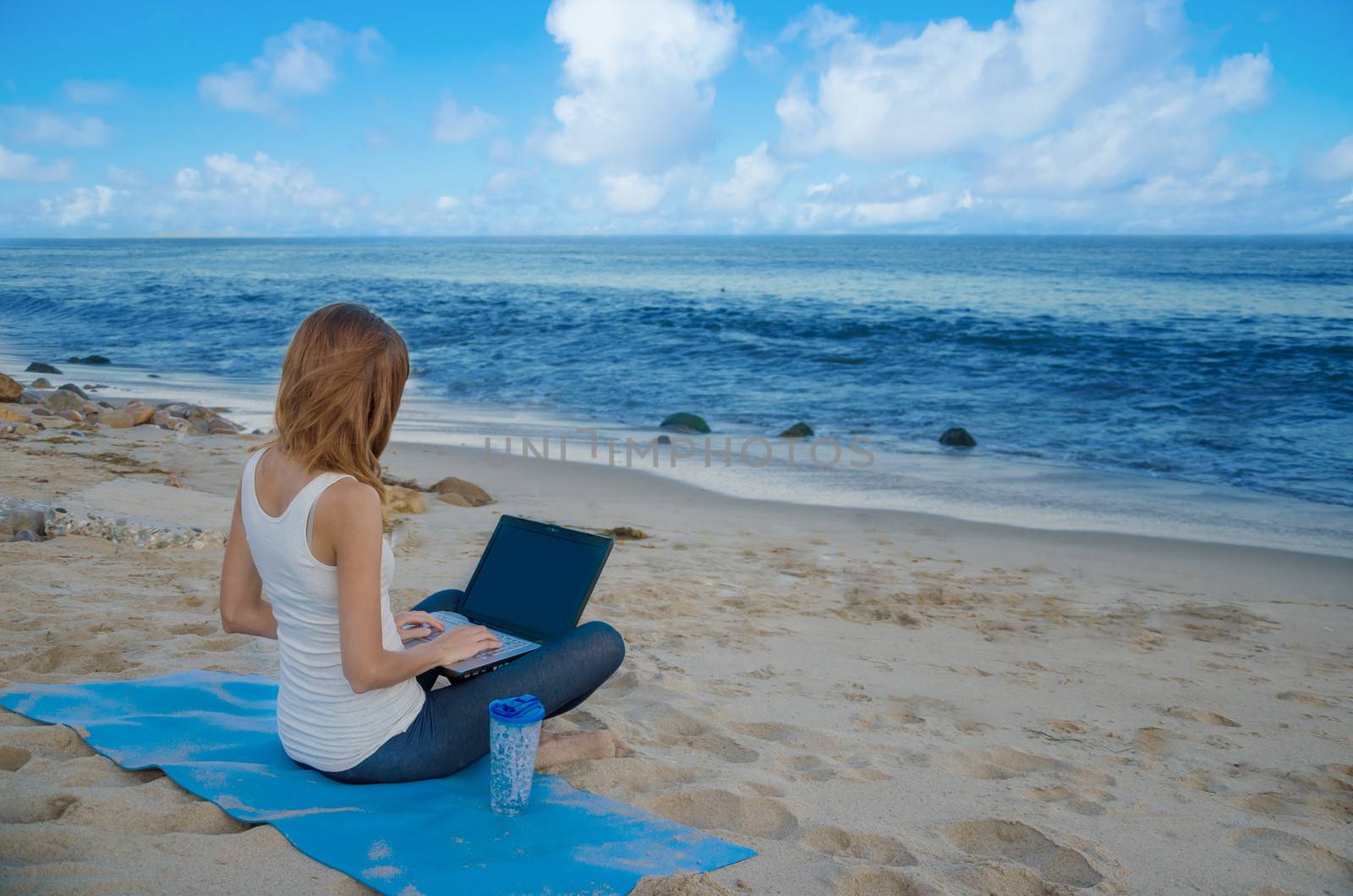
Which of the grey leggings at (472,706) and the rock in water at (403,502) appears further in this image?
the rock in water at (403,502)

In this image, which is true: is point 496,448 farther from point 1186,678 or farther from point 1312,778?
point 1312,778

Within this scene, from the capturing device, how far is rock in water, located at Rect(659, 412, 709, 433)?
12133 mm

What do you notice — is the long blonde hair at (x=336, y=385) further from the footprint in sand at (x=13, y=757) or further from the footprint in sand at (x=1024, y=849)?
the footprint in sand at (x=1024, y=849)

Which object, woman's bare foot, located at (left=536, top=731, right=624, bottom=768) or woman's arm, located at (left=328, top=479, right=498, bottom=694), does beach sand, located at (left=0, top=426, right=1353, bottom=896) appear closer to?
woman's bare foot, located at (left=536, top=731, right=624, bottom=768)

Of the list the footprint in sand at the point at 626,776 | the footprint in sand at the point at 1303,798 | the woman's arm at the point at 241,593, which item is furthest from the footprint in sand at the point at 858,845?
the woman's arm at the point at 241,593

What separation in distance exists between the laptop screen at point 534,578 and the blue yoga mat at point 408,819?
501mm

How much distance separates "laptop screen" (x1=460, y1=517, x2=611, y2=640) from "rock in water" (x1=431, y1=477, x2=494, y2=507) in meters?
4.34

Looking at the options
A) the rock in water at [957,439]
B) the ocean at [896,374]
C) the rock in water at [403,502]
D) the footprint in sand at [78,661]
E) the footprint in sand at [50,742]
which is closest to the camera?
the footprint in sand at [50,742]

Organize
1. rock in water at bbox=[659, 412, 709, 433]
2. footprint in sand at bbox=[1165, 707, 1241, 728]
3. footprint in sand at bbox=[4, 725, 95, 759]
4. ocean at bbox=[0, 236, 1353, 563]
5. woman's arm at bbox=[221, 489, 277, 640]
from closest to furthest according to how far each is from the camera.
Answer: woman's arm at bbox=[221, 489, 277, 640] → footprint in sand at bbox=[4, 725, 95, 759] → footprint in sand at bbox=[1165, 707, 1241, 728] → ocean at bbox=[0, 236, 1353, 563] → rock in water at bbox=[659, 412, 709, 433]

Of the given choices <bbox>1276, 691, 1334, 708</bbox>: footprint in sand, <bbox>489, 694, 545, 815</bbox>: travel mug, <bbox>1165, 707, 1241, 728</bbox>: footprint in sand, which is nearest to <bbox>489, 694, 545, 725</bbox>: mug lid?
<bbox>489, 694, 545, 815</bbox>: travel mug

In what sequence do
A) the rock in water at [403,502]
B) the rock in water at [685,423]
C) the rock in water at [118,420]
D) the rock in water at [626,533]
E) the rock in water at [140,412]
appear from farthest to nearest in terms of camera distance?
the rock in water at [685,423]
the rock in water at [140,412]
the rock in water at [118,420]
the rock in water at [403,502]
the rock in water at [626,533]

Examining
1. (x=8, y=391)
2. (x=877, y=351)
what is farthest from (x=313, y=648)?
A: (x=877, y=351)

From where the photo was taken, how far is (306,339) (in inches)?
92.9

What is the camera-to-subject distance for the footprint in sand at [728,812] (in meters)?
2.81
